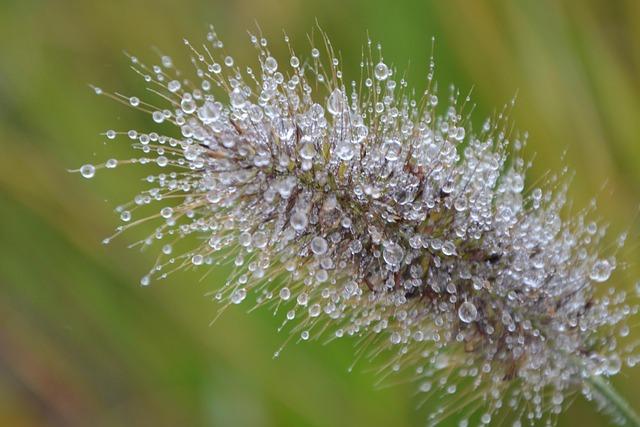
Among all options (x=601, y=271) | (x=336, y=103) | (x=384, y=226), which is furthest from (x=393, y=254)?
(x=601, y=271)

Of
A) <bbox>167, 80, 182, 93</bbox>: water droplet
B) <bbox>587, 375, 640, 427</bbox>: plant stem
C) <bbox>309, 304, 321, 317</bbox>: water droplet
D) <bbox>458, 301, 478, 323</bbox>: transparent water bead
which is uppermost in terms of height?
<bbox>587, 375, 640, 427</bbox>: plant stem

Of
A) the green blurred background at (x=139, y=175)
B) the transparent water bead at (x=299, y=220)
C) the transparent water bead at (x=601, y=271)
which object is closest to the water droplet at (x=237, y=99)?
the transparent water bead at (x=299, y=220)

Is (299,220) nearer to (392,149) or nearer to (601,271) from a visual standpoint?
(392,149)

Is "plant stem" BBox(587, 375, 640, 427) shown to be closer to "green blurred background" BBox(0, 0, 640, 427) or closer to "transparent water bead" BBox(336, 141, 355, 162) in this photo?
"transparent water bead" BBox(336, 141, 355, 162)

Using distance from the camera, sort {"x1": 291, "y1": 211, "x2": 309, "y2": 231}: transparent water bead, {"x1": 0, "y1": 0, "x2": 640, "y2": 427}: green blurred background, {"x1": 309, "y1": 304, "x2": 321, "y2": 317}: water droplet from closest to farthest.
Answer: {"x1": 291, "y1": 211, "x2": 309, "y2": 231}: transparent water bead, {"x1": 309, "y1": 304, "x2": 321, "y2": 317}: water droplet, {"x1": 0, "y1": 0, "x2": 640, "y2": 427}: green blurred background

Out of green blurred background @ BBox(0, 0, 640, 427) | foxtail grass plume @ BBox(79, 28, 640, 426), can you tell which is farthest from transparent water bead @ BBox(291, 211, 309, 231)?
green blurred background @ BBox(0, 0, 640, 427)

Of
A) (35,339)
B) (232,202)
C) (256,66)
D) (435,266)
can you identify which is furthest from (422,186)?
(35,339)

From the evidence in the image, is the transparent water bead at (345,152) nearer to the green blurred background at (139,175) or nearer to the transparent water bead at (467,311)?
the transparent water bead at (467,311)
